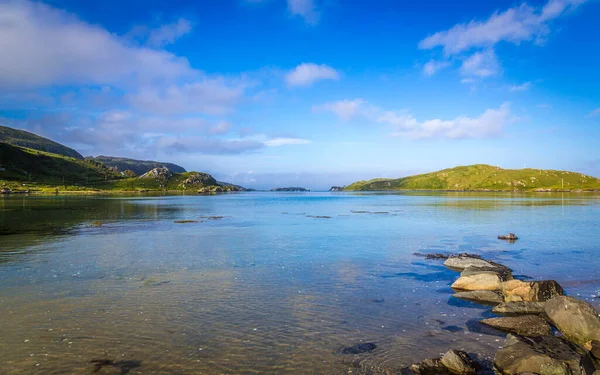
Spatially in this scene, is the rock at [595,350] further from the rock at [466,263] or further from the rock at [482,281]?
the rock at [466,263]

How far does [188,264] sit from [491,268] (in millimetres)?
26768

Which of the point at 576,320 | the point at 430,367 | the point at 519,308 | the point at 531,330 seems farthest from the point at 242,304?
the point at 576,320

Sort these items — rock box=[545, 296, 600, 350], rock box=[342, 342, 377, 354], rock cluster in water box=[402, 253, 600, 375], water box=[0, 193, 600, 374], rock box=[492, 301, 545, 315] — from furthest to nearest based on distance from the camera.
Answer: rock box=[492, 301, 545, 315], rock box=[545, 296, 600, 350], rock box=[342, 342, 377, 354], water box=[0, 193, 600, 374], rock cluster in water box=[402, 253, 600, 375]

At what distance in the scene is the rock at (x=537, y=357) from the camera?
43.8 ft

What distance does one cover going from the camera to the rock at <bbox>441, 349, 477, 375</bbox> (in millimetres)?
13945

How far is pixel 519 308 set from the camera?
2106 centimetres

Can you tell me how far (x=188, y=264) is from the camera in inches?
1314

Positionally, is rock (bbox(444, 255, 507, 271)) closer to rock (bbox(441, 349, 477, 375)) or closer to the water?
the water

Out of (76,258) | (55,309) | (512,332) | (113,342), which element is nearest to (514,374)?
(512,332)

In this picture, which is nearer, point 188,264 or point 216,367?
point 216,367

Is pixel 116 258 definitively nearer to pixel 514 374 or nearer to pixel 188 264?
pixel 188 264

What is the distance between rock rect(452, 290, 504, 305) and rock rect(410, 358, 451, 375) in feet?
35.0

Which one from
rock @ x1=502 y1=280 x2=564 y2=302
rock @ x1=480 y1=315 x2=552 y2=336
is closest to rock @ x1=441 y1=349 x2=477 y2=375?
rock @ x1=480 y1=315 x2=552 y2=336

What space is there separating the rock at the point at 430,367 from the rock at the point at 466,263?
18868mm
